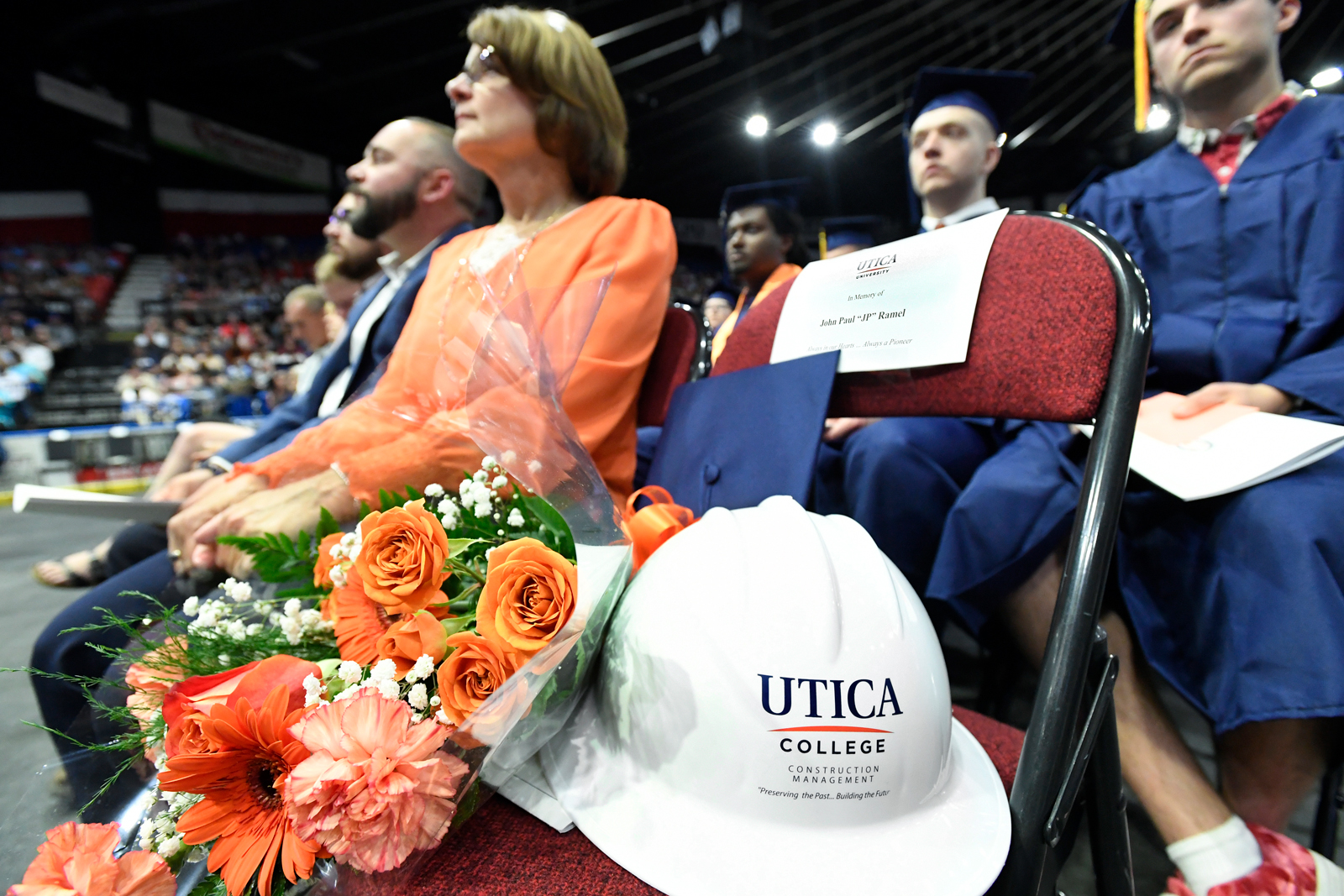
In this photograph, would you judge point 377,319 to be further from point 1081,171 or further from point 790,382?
point 1081,171

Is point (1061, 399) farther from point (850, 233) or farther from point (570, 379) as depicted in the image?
point (850, 233)

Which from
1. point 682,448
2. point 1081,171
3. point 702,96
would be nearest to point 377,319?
point 682,448

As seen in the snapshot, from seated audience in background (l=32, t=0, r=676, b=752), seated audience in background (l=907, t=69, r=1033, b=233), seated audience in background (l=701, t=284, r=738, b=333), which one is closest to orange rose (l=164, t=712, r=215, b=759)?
seated audience in background (l=32, t=0, r=676, b=752)

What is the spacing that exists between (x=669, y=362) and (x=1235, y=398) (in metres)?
0.84

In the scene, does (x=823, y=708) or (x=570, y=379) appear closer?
(x=823, y=708)

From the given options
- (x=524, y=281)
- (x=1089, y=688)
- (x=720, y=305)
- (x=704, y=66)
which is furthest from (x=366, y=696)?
(x=704, y=66)

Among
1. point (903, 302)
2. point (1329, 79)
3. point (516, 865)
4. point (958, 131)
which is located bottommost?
point (516, 865)

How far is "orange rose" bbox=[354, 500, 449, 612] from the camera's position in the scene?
20.7 inches

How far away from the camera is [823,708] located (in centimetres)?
49

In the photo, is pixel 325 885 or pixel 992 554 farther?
pixel 992 554

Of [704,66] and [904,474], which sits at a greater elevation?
[704,66]

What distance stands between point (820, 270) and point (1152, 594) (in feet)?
2.14

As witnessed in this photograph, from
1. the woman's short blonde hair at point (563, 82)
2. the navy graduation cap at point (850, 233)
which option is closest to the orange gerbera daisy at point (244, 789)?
the woman's short blonde hair at point (563, 82)

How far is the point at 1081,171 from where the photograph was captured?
10859mm
